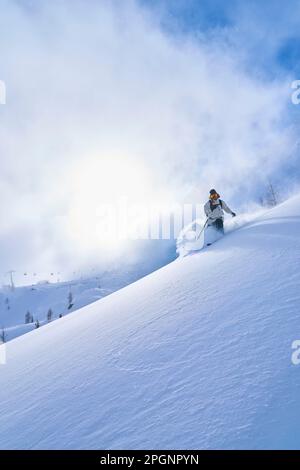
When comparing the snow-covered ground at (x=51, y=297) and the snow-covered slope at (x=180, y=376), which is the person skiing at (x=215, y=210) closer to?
the snow-covered slope at (x=180, y=376)

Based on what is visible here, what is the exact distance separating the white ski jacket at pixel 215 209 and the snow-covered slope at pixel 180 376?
16.3ft

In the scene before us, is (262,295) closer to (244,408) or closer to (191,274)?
(244,408)

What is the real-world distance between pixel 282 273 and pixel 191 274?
2.26m

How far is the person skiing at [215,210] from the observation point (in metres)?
10.1

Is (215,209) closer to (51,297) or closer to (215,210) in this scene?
(215,210)

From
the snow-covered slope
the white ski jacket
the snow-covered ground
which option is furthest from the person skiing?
the snow-covered ground

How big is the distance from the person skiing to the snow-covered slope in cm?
498

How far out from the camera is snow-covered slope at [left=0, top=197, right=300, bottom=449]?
6.31ft

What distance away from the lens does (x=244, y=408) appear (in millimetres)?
1943

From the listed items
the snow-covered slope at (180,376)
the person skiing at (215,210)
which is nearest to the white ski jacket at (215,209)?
the person skiing at (215,210)

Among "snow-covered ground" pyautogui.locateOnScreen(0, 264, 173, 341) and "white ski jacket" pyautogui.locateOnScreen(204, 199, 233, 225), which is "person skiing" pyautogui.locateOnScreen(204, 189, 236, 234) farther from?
"snow-covered ground" pyautogui.locateOnScreen(0, 264, 173, 341)

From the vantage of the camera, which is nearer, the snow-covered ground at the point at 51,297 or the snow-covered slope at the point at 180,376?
the snow-covered slope at the point at 180,376

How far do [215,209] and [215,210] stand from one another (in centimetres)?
3

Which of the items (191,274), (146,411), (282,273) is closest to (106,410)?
(146,411)
